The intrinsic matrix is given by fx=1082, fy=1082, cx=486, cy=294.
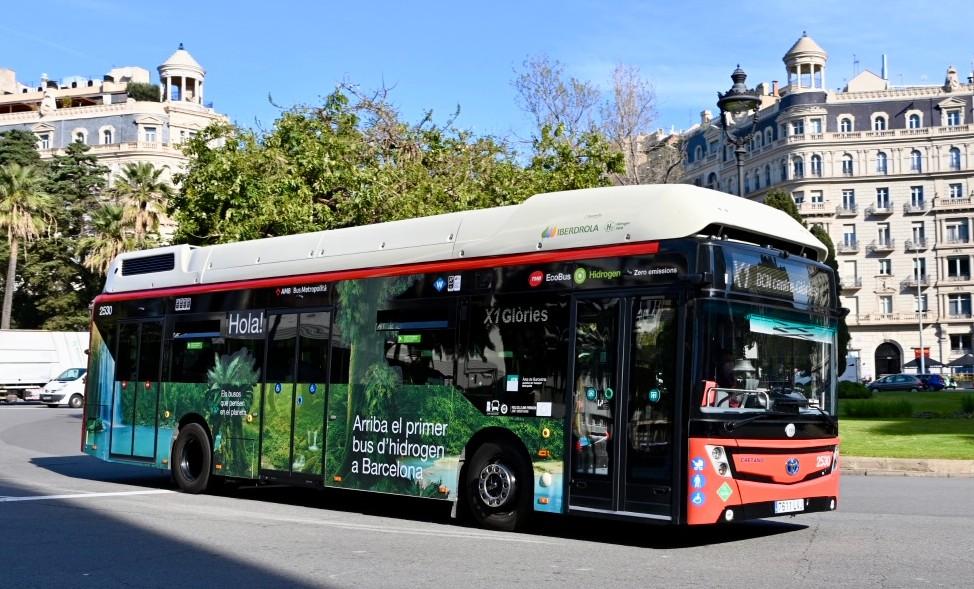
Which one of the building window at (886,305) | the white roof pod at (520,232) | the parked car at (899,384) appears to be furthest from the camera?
the building window at (886,305)

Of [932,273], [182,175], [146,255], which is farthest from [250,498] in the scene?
[932,273]

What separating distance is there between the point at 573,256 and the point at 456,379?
1.81m

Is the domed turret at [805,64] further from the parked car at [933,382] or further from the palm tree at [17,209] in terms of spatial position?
the palm tree at [17,209]

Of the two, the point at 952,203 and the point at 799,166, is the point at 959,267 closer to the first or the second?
the point at 952,203

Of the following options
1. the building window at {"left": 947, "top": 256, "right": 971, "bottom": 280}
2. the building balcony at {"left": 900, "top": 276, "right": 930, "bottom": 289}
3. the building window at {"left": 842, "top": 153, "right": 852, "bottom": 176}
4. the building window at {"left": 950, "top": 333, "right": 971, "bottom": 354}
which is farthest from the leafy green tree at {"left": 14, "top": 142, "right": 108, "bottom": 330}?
the building window at {"left": 947, "top": 256, "right": 971, "bottom": 280}

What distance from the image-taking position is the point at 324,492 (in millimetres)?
14844

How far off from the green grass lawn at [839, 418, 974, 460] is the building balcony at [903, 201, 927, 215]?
6217 centimetres

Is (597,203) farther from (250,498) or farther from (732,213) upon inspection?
(250,498)

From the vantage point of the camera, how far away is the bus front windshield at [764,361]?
29.6 feet

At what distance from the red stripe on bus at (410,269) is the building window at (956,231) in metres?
83.4

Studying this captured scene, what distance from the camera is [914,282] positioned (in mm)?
87250

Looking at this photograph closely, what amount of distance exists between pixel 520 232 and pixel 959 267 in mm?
85414

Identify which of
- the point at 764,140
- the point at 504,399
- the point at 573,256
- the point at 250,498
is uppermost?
the point at 764,140

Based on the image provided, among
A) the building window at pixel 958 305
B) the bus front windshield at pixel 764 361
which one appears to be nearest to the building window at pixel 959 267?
the building window at pixel 958 305
